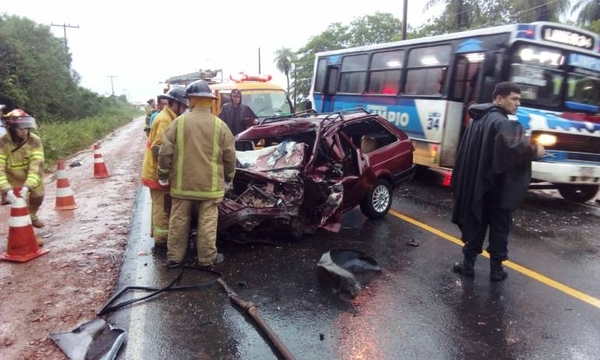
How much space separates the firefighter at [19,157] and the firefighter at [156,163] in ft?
3.96

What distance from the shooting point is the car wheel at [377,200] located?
21.0ft

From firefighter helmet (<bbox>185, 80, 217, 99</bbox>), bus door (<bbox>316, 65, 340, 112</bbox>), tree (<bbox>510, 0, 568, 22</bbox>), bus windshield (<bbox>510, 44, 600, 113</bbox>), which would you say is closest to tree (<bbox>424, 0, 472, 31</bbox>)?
tree (<bbox>510, 0, 568, 22</bbox>)

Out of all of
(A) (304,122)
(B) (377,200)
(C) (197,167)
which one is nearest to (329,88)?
(A) (304,122)

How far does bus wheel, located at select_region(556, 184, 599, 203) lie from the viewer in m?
7.90

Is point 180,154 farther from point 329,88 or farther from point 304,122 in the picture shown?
point 329,88

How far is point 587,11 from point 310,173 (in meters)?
28.6

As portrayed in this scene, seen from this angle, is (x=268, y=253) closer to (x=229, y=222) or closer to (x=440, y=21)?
(x=229, y=222)

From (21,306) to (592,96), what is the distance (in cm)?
883

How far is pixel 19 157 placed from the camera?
5.06 meters

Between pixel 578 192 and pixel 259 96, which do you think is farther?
pixel 259 96

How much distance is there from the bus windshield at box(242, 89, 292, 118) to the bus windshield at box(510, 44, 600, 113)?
18.2 ft

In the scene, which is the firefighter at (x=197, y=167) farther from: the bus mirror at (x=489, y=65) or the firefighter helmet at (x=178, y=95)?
the bus mirror at (x=489, y=65)

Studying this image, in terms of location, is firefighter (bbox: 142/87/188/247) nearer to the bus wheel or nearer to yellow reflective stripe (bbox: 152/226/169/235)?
yellow reflective stripe (bbox: 152/226/169/235)

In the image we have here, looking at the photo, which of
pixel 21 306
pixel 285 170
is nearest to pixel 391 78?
pixel 285 170
